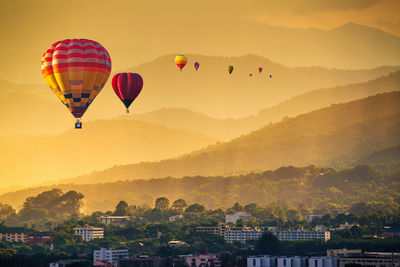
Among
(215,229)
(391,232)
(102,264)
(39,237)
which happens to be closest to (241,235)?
(215,229)

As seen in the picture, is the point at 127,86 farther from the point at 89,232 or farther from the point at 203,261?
the point at 89,232

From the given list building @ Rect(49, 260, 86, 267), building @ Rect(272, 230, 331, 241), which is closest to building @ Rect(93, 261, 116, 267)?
building @ Rect(49, 260, 86, 267)

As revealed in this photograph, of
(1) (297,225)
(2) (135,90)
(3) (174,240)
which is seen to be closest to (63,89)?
(2) (135,90)

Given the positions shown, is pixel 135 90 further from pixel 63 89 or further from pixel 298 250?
pixel 298 250

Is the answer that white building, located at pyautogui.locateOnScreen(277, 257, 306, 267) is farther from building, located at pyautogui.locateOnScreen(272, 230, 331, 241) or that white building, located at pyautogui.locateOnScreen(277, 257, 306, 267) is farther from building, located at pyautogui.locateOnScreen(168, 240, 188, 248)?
building, located at pyautogui.locateOnScreen(272, 230, 331, 241)

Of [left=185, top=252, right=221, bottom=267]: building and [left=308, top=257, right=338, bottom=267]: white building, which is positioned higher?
[left=185, top=252, right=221, bottom=267]: building

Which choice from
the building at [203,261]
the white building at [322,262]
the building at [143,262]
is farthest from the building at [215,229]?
the white building at [322,262]
